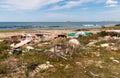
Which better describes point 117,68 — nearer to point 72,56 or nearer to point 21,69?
point 72,56

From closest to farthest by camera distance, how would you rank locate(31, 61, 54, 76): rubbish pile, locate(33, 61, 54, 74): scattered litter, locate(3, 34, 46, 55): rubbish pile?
locate(31, 61, 54, 76): rubbish pile, locate(33, 61, 54, 74): scattered litter, locate(3, 34, 46, 55): rubbish pile

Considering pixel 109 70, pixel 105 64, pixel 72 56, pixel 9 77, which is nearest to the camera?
pixel 9 77

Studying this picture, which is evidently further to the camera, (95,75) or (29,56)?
(29,56)

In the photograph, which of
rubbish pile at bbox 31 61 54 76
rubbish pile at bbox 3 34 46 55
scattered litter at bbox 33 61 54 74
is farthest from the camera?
rubbish pile at bbox 3 34 46 55

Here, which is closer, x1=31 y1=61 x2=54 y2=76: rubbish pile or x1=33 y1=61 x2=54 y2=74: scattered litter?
x1=31 y1=61 x2=54 y2=76: rubbish pile

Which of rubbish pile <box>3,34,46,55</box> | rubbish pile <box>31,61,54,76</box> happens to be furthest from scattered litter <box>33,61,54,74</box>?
rubbish pile <box>3,34,46,55</box>

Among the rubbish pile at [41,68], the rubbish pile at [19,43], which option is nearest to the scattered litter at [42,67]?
the rubbish pile at [41,68]

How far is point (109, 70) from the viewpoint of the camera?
7672mm

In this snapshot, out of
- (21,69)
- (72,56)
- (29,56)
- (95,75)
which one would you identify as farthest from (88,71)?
(29,56)

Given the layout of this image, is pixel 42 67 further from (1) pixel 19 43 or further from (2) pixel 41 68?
(1) pixel 19 43

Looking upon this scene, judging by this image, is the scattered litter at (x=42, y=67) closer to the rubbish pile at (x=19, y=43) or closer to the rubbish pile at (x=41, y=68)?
the rubbish pile at (x=41, y=68)

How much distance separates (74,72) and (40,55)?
8.22 feet

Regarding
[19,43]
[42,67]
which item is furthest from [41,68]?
[19,43]

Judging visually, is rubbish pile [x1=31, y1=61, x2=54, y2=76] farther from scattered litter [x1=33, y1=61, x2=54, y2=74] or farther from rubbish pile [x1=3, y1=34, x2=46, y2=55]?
rubbish pile [x1=3, y1=34, x2=46, y2=55]
